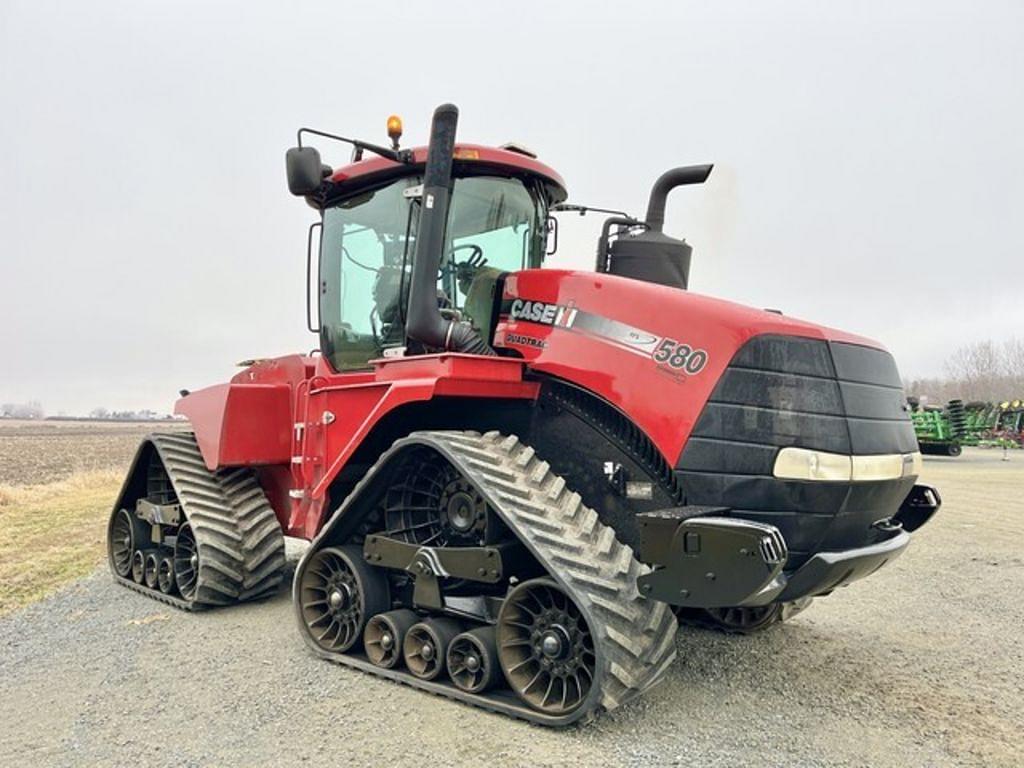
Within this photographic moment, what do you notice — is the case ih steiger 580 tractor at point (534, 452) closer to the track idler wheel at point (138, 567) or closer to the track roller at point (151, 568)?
the track roller at point (151, 568)

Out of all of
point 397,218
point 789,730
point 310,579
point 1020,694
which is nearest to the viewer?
point 789,730

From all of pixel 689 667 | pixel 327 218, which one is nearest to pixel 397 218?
pixel 327 218

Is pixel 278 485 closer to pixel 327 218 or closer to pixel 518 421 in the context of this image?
pixel 327 218

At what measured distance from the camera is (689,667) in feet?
15.4

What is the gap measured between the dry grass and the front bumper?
5.52 m

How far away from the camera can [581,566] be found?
356 cm

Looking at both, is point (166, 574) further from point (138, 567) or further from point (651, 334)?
point (651, 334)

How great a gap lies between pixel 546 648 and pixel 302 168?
299cm

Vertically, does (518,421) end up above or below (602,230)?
below

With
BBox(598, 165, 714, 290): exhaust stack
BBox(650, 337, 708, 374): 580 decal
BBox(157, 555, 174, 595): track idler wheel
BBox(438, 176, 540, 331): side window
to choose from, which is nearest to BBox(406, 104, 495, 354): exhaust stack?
BBox(438, 176, 540, 331): side window

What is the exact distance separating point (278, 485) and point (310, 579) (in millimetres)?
1797

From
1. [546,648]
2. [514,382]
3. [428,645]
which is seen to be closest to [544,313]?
[514,382]

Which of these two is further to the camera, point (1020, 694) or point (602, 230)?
point (602, 230)

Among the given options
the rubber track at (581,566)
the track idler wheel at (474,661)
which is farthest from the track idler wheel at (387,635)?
the track idler wheel at (474,661)
